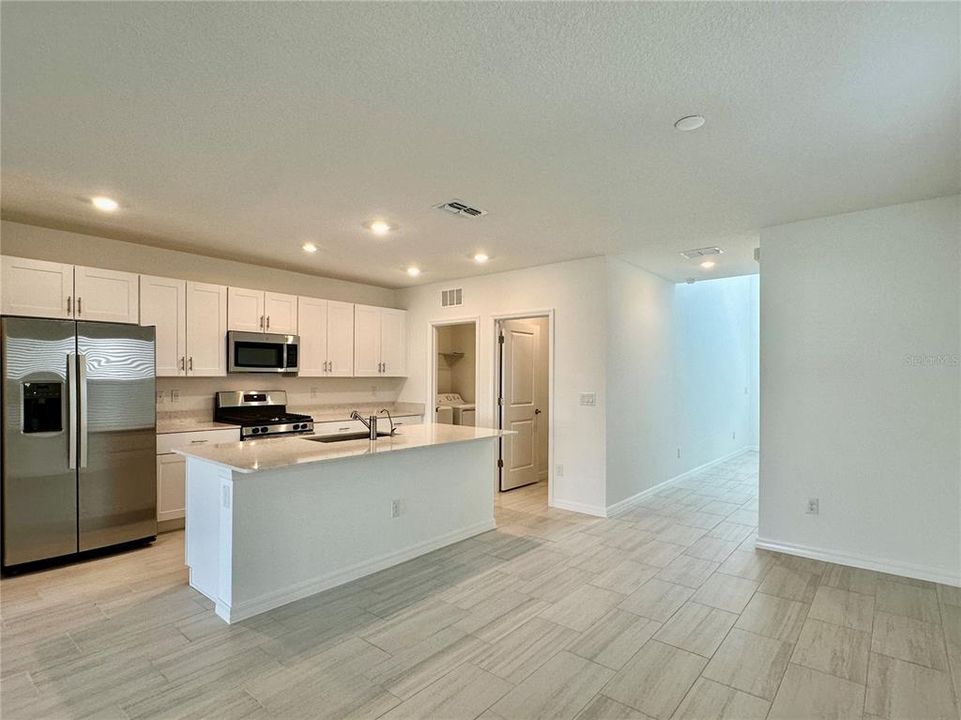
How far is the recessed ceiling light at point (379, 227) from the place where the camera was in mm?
3842

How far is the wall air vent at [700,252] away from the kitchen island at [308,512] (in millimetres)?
2691

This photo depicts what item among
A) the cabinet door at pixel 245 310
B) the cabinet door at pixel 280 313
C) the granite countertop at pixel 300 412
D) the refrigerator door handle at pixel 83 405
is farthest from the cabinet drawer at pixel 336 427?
the refrigerator door handle at pixel 83 405

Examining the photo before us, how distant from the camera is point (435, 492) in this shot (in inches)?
154

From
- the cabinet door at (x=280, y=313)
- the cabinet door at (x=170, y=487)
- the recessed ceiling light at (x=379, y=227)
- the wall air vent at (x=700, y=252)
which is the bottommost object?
the cabinet door at (x=170, y=487)

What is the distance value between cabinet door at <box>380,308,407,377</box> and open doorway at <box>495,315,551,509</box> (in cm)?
150

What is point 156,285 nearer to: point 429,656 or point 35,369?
point 35,369

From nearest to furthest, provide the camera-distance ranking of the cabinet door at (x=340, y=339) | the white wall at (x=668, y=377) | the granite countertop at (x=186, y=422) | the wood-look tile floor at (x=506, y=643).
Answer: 1. the wood-look tile floor at (x=506, y=643)
2. the granite countertop at (x=186, y=422)
3. the white wall at (x=668, y=377)
4. the cabinet door at (x=340, y=339)

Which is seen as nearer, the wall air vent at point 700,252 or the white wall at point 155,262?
the white wall at point 155,262

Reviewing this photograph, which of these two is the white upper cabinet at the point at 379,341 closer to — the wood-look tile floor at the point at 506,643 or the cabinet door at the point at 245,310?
the cabinet door at the point at 245,310

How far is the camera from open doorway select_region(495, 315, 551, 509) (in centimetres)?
578

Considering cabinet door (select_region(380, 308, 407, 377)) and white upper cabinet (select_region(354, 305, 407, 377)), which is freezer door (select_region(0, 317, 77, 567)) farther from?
cabinet door (select_region(380, 308, 407, 377))

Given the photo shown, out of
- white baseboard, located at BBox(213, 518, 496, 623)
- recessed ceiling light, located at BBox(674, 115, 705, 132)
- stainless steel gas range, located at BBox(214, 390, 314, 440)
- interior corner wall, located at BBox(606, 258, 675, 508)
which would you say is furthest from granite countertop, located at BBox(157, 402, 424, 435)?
recessed ceiling light, located at BBox(674, 115, 705, 132)

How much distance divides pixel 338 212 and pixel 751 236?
11.2 ft

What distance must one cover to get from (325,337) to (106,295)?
6.97 ft
